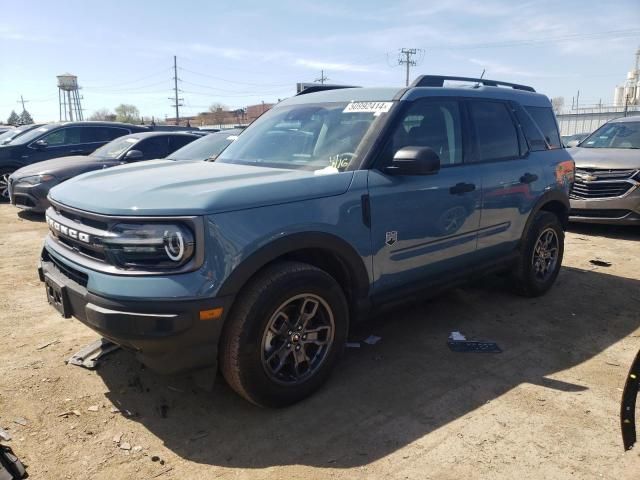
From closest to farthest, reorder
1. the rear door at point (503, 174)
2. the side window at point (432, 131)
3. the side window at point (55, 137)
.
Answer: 1. the side window at point (432, 131)
2. the rear door at point (503, 174)
3. the side window at point (55, 137)

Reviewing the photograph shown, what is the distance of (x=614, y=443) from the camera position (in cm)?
269

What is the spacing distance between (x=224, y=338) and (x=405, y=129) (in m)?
1.90

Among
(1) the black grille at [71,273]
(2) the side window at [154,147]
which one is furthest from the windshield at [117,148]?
(1) the black grille at [71,273]

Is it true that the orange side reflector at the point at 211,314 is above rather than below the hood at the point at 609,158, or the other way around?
below

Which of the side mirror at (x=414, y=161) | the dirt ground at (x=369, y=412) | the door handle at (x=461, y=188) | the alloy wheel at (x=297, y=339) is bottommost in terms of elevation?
the dirt ground at (x=369, y=412)

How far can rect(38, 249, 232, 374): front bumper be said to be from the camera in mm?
2385

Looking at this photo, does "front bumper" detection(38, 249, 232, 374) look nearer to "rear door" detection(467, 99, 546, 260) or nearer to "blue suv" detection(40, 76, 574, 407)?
"blue suv" detection(40, 76, 574, 407)

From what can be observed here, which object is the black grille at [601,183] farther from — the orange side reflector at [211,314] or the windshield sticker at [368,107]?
the orange side reflector at [211,314]

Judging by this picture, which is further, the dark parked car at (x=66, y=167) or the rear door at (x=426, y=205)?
the dark parked car at (x=66, y=167)

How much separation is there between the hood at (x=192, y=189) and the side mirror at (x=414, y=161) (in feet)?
1.07

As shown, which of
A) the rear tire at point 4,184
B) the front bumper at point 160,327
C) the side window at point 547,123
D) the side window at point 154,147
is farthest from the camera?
the rear tire at point 4,184

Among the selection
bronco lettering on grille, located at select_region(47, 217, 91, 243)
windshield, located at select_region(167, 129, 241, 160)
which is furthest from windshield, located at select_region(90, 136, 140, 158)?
bronco lettering on grille, located at select_region(47, 217, 91, 243)

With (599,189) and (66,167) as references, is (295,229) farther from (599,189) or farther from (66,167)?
(66,167)

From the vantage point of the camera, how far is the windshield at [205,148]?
23.1 ft
